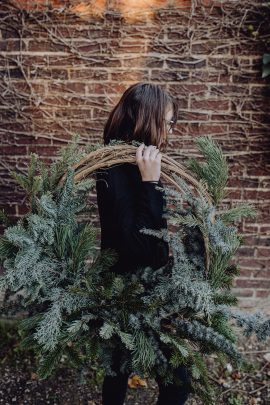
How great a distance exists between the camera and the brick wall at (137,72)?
2.48 m

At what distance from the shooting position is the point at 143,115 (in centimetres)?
170

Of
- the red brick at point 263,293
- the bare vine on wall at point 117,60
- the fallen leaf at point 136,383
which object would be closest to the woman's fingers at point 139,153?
the bare vine on wall at point 117,60

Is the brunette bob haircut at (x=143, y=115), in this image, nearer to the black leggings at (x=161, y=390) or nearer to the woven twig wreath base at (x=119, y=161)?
the woven twig wreath base at (x=119, y=161)

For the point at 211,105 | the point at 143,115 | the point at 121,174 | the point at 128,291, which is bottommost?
the point at 128,291

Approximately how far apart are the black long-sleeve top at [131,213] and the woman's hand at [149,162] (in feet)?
0.11

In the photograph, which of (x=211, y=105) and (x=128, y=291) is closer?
(x=128, y=291)

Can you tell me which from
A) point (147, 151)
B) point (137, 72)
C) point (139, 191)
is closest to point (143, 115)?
point (147, 151)

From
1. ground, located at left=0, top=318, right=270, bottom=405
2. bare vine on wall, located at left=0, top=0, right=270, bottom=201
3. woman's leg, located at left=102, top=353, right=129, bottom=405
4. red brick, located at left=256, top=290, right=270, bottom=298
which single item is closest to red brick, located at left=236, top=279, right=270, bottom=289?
red brick, located at left=256, top=290, right=270, bottom=298

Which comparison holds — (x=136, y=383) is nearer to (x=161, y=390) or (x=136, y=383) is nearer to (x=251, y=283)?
(x=161, y=390)

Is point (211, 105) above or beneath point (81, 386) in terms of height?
above

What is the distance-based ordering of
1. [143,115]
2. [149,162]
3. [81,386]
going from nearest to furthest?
1. [149,162]
2. [143,115]
3. [81,386]

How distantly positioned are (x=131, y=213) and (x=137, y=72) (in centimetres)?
130

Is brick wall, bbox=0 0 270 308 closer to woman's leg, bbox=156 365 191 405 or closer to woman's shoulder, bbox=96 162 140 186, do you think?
woman's shoulder, bbox=96 162 140 186

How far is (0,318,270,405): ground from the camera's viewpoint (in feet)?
7.99
